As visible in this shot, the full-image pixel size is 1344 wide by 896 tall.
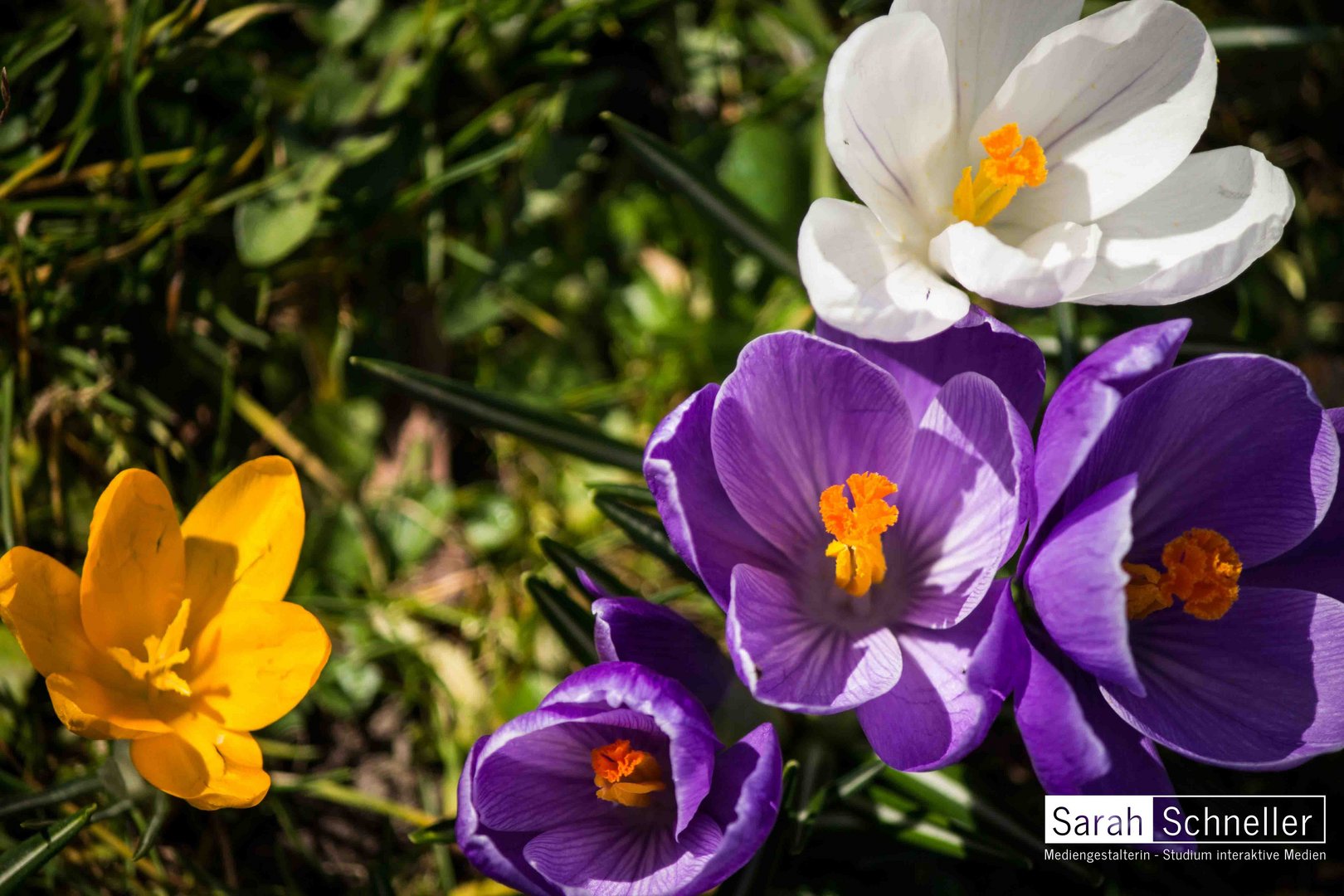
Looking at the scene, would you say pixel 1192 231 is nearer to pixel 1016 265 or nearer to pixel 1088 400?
pixel 1016 265

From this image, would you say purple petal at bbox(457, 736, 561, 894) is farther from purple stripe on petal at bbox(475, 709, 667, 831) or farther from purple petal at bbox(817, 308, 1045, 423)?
purple petal at bbox(817, 308, 1045, 423)

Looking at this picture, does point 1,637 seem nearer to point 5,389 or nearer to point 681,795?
point 5,389

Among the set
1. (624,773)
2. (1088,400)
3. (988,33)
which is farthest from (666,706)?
(988,33)

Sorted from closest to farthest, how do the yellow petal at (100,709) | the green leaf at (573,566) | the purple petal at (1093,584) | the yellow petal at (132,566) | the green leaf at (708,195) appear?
the purple petal at (1093,584) → the yellow petal at (100,709) → the yellow petal at (132,566) → the green leaf at (573,566) → the green leaf at (708,195)

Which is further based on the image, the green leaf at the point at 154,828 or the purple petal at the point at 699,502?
the green leaf at the point at 154,828

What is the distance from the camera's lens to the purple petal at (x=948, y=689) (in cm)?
119

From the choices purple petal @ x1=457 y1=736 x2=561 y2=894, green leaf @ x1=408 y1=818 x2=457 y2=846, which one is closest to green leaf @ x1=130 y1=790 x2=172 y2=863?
green leaf @ x1=408 y1=818 x2=457 y2=846

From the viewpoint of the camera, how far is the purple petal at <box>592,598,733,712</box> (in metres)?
1.28

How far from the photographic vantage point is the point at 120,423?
2.00 meters

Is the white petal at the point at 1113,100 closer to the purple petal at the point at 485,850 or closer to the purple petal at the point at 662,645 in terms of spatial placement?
the purple petal at the point at 662,645

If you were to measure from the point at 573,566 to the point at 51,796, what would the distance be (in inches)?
32.3

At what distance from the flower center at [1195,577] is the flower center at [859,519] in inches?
12.2

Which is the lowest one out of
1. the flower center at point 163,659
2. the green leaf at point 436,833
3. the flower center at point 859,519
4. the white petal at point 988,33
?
the green leaf at point 436,833

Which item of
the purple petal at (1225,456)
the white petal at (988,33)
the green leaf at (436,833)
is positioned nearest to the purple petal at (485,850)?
the green leaf at (436,833)
